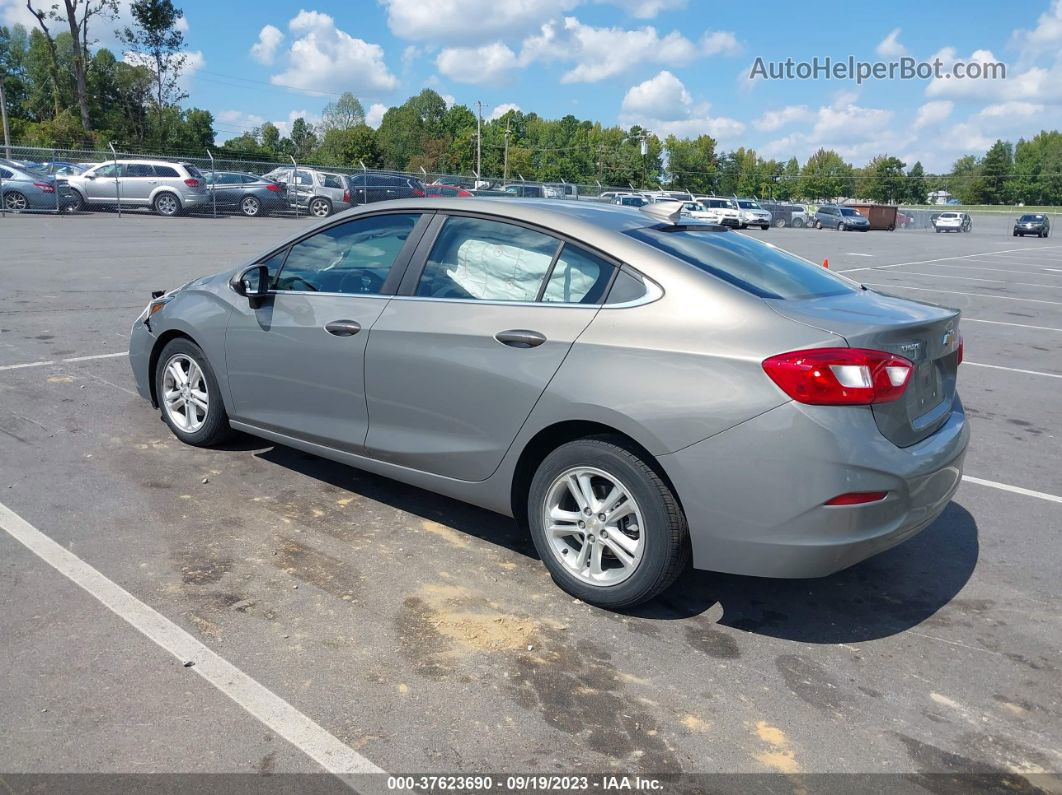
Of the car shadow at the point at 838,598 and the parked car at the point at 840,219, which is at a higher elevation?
the parked car at the point at 840,219

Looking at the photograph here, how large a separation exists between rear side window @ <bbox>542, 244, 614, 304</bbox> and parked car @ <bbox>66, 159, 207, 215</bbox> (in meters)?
28.2

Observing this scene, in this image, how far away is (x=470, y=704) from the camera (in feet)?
9.93

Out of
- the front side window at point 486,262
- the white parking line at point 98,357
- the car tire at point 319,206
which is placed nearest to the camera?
the front side window at point 486,262

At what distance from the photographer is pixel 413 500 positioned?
4.91 m

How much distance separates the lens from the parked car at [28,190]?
26.2 m

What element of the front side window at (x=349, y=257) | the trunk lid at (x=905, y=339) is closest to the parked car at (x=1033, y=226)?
the trunk lid at (x=905, y=339)

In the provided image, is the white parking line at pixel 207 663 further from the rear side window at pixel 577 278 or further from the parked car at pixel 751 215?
the parked car at pixel 751 215

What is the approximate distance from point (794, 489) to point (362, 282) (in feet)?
7.84

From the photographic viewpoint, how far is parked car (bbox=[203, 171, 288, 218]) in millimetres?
31014

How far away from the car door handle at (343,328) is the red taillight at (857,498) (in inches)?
92.0

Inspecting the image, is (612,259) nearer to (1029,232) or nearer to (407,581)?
(407,581)

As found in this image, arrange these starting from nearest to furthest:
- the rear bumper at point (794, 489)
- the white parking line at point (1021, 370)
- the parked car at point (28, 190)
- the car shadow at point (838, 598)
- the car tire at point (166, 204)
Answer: the rear bumper at point (794, 489) → the car shadow at point (838, 598) → the white parking line at point (1021, 370) → the parked car at point (28, 190) → the car tire at point (166, 204)

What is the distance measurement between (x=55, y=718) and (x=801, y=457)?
2.59 meters

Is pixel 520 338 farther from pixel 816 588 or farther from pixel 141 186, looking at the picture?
pixel 141 186
